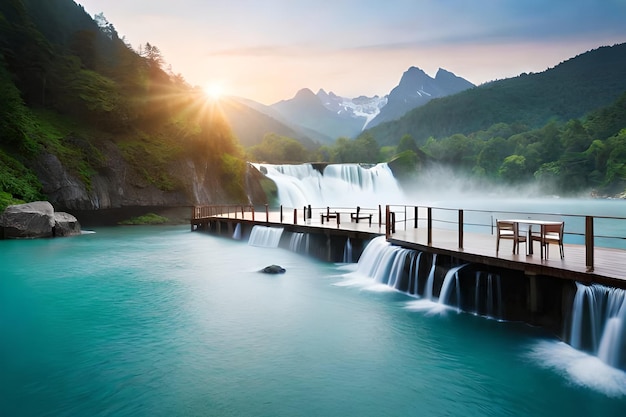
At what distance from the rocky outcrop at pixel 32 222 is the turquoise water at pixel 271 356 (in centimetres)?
1152

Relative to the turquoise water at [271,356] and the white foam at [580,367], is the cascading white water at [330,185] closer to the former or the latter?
the turquoise water at [271,356]

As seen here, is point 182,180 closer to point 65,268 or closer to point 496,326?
point 65,268

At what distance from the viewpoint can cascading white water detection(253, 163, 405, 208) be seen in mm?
49375

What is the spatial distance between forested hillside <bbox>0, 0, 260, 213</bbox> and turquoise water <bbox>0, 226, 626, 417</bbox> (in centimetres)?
1871

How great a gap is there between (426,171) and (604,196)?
36274mm

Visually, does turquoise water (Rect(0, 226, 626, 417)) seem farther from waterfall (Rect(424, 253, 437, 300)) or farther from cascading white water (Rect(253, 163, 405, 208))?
cascading white water (Rect(253, 163, 405, 208))

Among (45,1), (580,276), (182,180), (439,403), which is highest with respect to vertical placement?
(45,1)

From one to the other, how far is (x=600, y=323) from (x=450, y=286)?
3.89 meters

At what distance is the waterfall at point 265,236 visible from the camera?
75.5 feet

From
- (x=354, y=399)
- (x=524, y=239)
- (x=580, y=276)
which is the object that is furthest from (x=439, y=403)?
(x=524, y=239)

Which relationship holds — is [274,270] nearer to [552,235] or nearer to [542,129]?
[552,235]

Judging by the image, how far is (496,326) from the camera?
31.9ft

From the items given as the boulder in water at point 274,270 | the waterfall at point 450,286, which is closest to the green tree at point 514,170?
the boulder in water at point 274,270

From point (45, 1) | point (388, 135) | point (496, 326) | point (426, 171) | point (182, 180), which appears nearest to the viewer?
point (496, 326)
